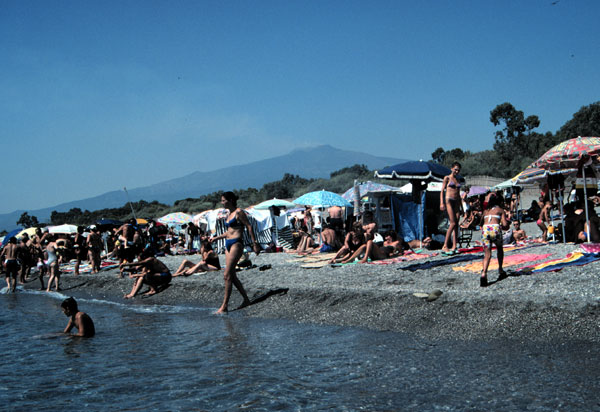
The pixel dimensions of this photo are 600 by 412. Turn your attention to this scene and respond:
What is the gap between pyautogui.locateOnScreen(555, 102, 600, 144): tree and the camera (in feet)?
166

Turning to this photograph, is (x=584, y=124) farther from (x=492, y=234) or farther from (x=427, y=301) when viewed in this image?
(x=427, y=301)

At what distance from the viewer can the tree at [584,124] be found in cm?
5053

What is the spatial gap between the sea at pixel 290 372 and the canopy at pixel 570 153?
5.95m

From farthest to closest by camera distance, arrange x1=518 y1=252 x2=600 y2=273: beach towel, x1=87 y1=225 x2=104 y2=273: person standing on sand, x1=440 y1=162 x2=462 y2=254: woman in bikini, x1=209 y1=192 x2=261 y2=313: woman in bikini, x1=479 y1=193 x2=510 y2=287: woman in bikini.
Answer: x1=87 y1=225 x2=104 y2=273: person standing on sand → x1=440 y1=162 x2=462 y2=254: woman in bikini → x1=209 y1=192 x2=261 y2=313: woman in bikini → x1=518 y1=252 x2=600 y2=273: beach towel → x1=479 y1=193 x2=510 y2=287: woman in bikini

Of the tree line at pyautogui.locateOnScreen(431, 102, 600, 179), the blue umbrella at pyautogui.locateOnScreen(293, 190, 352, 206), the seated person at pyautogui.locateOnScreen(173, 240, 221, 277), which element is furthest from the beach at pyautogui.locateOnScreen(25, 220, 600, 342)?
the tree line at pyautogui.locateOnScreen(431, 102, 600, 179)

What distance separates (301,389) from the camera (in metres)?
4.58

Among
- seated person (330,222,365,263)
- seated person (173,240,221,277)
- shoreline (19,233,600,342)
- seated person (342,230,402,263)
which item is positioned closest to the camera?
shoreline (19,233,600,342)

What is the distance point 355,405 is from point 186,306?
6.59 metres

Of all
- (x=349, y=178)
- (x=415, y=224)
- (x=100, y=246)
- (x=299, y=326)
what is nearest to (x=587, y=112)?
(x=349, y=178)

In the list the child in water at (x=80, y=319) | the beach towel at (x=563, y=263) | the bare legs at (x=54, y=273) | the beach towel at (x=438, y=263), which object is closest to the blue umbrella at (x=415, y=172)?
the beach towel at (x=438, y=263)

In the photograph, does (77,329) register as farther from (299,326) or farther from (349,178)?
(349,178)

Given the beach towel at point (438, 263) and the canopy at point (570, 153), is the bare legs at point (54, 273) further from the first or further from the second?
the canopy at point (570, 153)

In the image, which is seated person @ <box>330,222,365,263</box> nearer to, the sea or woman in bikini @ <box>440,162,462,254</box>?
woman in bikini @ <box>440,162,462,254</box>

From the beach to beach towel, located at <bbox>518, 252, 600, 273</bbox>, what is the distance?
15 centimetres
